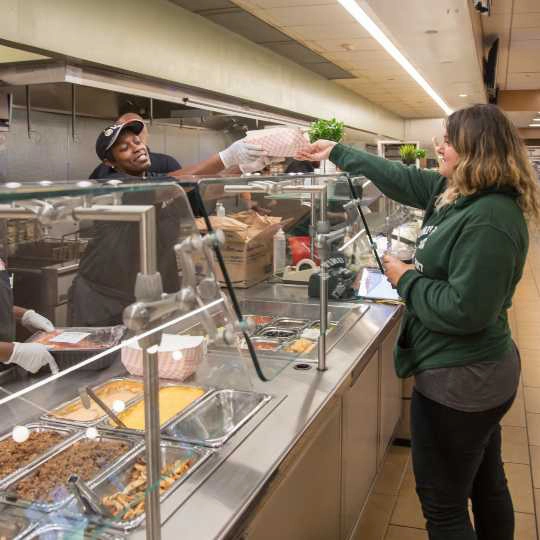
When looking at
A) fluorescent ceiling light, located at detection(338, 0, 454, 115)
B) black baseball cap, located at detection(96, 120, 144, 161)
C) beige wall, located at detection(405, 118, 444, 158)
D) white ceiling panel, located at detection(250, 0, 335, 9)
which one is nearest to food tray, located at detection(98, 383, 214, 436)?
black baseball cap, located at detection(96, 120, 144, 161)

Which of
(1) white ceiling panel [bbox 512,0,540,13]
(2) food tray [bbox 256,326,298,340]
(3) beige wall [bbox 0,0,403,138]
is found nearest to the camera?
(2) food tray [bbox 256,326,298,340]

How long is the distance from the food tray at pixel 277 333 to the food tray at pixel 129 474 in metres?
0.85

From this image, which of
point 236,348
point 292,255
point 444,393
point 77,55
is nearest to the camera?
point 236,348

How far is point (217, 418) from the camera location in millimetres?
1700

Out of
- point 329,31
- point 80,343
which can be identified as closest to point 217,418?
point 80,343

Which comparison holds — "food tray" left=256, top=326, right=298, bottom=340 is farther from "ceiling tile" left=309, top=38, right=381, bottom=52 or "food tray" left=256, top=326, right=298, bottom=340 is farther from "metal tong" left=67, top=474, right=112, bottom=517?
"ceiling tile" left=309, top=38, right=381, bottom=52

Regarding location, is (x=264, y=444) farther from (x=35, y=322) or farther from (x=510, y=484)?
(x=510, y=484)

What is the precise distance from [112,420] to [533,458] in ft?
8.55

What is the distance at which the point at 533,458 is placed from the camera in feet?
11.0

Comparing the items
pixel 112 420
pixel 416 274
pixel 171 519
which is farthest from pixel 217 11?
pixel 171 519

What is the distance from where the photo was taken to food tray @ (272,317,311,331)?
244 centimetres

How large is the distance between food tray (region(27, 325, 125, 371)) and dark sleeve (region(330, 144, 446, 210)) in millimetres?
1382

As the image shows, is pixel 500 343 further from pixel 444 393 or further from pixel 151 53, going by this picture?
pixel 151 53

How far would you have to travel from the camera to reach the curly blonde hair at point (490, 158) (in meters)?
1.70
